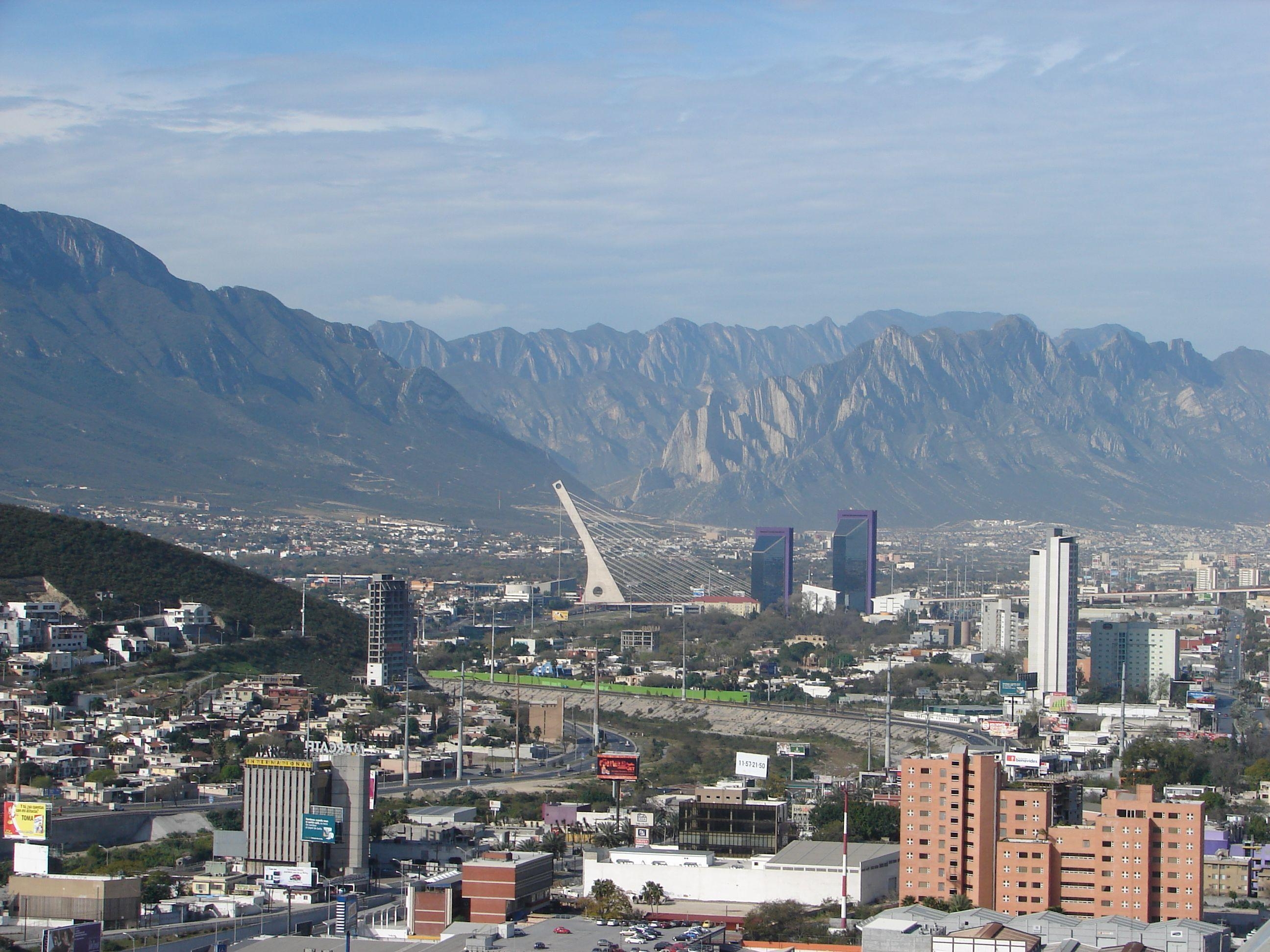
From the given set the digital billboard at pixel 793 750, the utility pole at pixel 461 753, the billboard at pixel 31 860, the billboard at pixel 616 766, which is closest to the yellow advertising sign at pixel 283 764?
the billboard at pixel 31 860

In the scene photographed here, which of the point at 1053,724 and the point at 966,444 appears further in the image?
the point at 966,444

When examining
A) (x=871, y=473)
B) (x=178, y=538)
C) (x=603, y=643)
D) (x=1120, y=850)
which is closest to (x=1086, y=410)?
(x=871, y=473)

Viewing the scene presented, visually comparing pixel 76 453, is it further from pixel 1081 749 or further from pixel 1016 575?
pixel 1081 749

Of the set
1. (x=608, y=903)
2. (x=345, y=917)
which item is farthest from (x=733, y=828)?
(x=345, y=917)

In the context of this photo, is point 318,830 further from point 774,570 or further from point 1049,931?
point 774,570

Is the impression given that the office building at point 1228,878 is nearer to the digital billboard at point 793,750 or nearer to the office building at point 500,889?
the office building at point 500,889

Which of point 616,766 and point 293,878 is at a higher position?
point 616,766

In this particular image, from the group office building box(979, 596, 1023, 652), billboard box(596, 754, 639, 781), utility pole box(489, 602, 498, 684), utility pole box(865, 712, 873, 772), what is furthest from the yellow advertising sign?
office building box(979, 596, 1023, 652)
